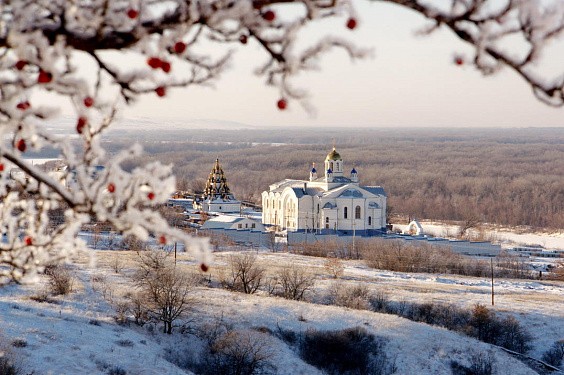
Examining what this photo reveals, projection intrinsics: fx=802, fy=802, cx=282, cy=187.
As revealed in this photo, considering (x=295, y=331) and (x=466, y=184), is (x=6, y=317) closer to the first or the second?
(x=295, y=331)

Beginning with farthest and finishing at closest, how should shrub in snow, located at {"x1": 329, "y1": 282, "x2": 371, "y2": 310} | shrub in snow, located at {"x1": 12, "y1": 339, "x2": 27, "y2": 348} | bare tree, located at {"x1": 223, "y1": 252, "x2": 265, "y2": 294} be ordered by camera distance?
bare tree, located at {"x1": 223, "y1": 252, "x2": 265, "y2": 294}, shrub in snow, located at {"x1": 329, "y1": 282, "x2": 371, "y2": 310}, shrub in snow, located at {"x1": 12, "y1": 339, "x2": 27, "y2": 348}

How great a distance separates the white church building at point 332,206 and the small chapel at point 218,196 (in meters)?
8.21

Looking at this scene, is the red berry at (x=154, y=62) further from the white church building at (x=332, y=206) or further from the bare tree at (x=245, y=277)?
the white church building at (x=332, y=206)

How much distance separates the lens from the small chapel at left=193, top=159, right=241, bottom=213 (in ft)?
197

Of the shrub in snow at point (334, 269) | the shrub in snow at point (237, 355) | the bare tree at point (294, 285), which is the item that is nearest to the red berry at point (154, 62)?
the shrub in snow at point (237, 355)

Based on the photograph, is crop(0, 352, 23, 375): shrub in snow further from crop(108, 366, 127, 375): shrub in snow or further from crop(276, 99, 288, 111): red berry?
crop(276, 99, 288, 111): red berry

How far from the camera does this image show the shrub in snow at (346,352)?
2170cm

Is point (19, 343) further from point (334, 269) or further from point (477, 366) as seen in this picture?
point (334, 269)

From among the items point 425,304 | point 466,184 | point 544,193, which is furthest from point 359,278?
point 466,184

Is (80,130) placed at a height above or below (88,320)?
above

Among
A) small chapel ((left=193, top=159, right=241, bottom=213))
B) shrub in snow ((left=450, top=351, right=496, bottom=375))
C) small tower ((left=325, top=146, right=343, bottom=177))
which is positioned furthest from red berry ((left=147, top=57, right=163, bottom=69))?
small chapel ((left=193, top=159, right=241, bottom=213))

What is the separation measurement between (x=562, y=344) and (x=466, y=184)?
8523 cm

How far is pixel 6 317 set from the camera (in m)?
21.2

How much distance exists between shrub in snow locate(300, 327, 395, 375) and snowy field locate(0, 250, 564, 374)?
363mm
